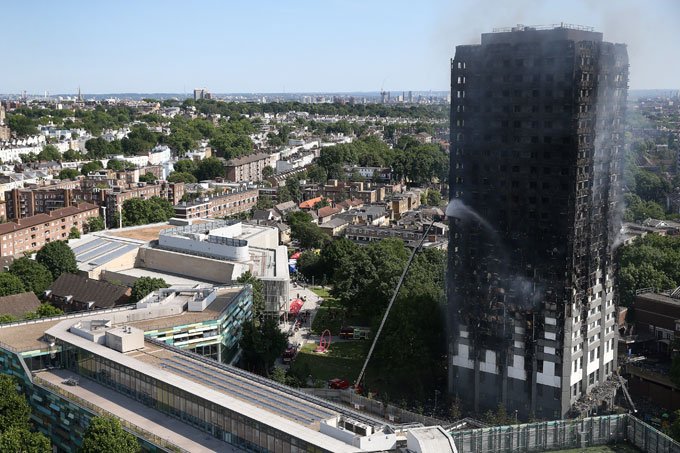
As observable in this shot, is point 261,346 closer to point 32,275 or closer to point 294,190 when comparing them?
point 32,275

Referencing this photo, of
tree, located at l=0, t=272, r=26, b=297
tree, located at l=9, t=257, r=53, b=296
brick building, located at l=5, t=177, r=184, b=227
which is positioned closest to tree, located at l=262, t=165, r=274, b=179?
brick building, located at l=5, t=177, r=184, b=227

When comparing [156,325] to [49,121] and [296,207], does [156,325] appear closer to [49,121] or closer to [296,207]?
[296,207]

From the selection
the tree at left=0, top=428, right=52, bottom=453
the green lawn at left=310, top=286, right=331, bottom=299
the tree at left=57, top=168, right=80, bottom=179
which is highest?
the tree at left=57, top=168, right=80, bottom=179

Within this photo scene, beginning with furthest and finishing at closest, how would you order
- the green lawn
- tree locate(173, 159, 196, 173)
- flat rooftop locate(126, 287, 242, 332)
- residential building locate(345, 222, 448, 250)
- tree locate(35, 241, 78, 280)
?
tree locate(173, 159, 196, 173)
residential building locate(345, 222, 448, 250)
the green lawn
tree locate(35, 241, 78, 280)
flat rooftop locate(126, 287, 242, 332)

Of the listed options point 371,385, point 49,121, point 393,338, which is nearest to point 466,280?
point 393,338

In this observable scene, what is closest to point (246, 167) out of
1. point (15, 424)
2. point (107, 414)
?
point (15, 424)

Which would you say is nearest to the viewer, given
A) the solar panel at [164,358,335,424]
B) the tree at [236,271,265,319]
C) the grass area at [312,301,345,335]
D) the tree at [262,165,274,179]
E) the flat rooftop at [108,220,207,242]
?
the solar panel at [164,358,335,424]

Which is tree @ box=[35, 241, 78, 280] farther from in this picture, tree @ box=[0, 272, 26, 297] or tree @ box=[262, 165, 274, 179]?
tree @ box=[262, 165, 274, 179]
